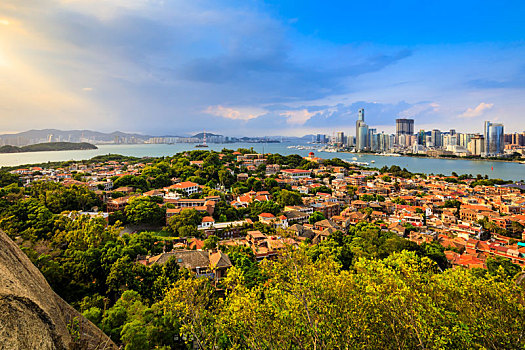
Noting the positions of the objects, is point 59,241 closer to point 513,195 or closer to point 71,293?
point 71,293

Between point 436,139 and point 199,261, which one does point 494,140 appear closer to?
point 436,139

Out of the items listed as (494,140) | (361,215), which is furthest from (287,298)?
(494,140)

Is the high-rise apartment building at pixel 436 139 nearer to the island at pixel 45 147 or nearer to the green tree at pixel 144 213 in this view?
the green tree at pixel 144 213

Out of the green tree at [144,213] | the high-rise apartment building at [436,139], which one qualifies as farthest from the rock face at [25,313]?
the high-rise apartment building at [436,139]

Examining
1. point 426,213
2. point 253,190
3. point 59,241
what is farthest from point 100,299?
point 426,213

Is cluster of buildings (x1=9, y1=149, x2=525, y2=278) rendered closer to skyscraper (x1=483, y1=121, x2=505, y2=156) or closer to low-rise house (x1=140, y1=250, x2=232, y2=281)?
low-rise house (x1=140, y1=250, x2=232, y2=281)

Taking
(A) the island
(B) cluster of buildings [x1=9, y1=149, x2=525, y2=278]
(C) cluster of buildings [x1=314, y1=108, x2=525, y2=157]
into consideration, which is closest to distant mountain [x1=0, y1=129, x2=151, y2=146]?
(A) the island
